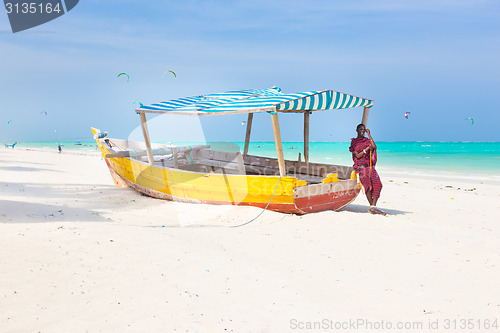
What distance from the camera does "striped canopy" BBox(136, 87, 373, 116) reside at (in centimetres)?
747

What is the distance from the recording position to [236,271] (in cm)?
477

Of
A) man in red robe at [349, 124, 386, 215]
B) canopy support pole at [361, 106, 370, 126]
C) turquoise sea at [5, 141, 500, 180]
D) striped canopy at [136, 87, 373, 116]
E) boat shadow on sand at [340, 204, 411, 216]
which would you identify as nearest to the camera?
striped canopy at [136, 87, 373, 116]

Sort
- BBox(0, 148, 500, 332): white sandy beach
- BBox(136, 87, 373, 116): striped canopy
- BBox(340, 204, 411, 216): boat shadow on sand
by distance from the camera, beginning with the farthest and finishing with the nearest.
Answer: BBox(340, 204, 411, 216): boat shadow on sand, BBox(136, 87, 373, 116): striped canopy, BBox(0, 148, 500, 332): white sandy beach

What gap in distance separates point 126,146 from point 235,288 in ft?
38.5

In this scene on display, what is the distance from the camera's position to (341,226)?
23.1 feet

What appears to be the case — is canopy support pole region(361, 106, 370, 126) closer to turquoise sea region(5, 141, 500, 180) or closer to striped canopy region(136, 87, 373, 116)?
striped canopy region(136, 87, 373, 116)

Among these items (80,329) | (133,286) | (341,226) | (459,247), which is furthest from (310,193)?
(80,329)

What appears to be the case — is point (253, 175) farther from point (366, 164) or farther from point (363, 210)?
A: point (363, 210)

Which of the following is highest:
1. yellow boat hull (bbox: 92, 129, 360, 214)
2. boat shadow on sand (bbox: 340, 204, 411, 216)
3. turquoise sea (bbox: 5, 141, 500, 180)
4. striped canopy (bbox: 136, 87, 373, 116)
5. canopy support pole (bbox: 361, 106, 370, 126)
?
striped canopy (bbox: 136, 87, 373, 116)

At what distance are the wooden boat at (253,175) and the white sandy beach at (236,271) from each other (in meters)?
0.41

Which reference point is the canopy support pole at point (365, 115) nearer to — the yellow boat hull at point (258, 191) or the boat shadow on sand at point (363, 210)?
the yellow boat hull at point (258, 191)

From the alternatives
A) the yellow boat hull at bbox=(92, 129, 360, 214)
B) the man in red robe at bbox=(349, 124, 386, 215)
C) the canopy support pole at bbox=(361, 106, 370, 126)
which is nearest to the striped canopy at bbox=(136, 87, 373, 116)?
the canopy support pole at bbox=(361, 106, 370, 126)

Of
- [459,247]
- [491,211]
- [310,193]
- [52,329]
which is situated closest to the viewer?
[52,329]

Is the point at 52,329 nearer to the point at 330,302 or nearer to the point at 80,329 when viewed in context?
the point at 80,329
